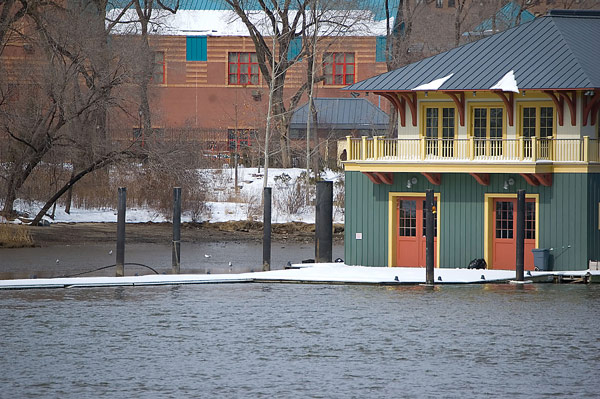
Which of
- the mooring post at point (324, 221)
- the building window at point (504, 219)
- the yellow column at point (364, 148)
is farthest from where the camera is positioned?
the mooring post at point (324, 221)

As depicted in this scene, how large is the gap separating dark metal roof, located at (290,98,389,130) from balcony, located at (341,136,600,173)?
42.8 metres

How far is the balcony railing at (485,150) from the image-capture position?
4050 cm

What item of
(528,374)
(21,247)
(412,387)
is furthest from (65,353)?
(21,247)

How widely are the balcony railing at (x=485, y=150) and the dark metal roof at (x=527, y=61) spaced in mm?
1908

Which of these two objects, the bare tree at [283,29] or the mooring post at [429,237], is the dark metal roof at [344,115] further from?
the mooring post at [429,237]

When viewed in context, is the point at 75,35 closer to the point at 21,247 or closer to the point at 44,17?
the point at 44,17

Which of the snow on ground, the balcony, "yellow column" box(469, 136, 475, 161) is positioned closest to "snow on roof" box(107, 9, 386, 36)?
the snow on ground

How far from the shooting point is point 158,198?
2680 inches

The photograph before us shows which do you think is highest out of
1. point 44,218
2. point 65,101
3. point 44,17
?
point 44,17

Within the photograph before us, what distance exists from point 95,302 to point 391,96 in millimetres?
14072

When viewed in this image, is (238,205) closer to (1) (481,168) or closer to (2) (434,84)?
(2) (434,84)

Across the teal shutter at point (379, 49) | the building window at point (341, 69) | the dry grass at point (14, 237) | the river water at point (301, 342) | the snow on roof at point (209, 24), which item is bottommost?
the river water at point (301, 342)

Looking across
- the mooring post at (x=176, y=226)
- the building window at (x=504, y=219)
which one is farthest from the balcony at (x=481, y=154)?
the mooring post at (x=176, y=226)

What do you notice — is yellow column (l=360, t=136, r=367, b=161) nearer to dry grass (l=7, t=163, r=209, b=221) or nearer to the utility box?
the utility box
